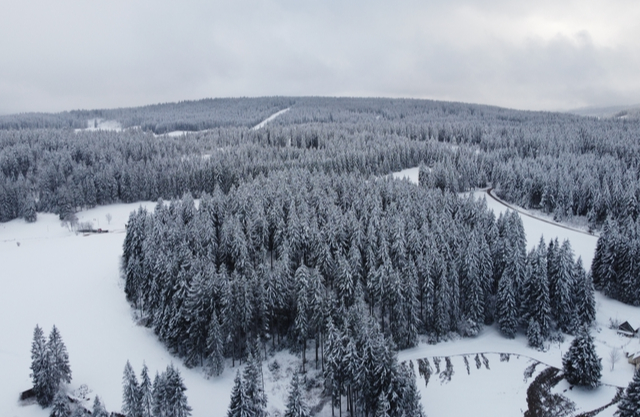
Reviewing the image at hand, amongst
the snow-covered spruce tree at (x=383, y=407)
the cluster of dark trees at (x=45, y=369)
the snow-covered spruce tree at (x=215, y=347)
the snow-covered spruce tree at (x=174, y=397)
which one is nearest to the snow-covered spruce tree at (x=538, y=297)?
the snow-covered spruce tree at (x=383, y=407)

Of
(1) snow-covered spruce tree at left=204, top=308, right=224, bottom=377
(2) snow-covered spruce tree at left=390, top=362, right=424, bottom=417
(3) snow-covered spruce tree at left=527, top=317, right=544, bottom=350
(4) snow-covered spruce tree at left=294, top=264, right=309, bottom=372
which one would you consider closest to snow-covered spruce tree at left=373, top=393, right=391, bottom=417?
(2) snow-covered spruce tree at left=390, top=362, right=424, bottom=417

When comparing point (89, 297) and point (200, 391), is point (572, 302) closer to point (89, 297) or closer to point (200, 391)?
point (200, 391)

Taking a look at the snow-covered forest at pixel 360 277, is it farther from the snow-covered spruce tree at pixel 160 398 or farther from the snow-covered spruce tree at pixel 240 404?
Answer: the snow-covered spruce tree at pixel 160 398

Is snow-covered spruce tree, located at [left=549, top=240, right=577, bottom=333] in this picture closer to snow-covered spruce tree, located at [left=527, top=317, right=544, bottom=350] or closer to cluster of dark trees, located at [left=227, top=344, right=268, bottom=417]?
snow-covered spruce tree, located at [left=527, top=317, right=544, bottom=350]

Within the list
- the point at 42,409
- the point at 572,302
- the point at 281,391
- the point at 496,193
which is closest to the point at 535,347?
the point at 572,302

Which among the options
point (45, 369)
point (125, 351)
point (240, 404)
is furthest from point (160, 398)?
point (125, 351)
